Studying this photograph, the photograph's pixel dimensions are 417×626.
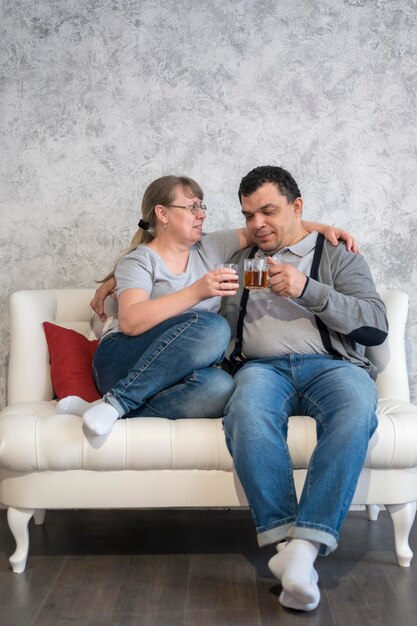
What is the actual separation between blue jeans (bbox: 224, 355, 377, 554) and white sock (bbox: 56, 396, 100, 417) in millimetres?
467

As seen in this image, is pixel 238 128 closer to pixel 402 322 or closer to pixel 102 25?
pixel 102 25

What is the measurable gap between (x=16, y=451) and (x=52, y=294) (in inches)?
34.3

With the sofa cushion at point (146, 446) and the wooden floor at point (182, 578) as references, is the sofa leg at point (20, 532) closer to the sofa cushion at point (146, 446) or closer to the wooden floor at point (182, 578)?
the wooden floor at point (182, 578)

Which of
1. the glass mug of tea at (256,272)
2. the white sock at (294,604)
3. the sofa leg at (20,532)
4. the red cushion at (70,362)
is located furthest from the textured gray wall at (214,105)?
the white sock at (294,604)

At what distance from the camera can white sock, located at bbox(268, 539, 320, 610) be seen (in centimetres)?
200

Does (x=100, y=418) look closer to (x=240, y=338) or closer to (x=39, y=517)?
(x=240, y=338)

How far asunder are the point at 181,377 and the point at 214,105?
4.13 feet

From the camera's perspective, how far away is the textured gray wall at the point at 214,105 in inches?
125

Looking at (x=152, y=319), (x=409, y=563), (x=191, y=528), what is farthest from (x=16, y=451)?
(x=409, y=563)

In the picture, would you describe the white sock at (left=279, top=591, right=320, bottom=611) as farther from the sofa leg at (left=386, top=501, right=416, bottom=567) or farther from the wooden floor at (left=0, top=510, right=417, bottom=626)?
the sofa leg at (left=386, top=501, right=416, bottom=567)

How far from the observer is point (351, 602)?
7.04ft

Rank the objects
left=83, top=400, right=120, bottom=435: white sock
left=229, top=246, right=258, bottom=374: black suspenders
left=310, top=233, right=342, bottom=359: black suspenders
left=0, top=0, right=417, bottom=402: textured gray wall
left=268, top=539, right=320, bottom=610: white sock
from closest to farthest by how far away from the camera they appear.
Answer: left=268, top=539, right=320, bottom=610: white sock
left=83, top=400, right=120, bottom=435: white sock
left=310, top=233, right=342, bottom=359: black suspenders
left=229, top=246, right=258, bottom=374: black suspenders
left=0, top=0, right=417, bottom=402: textured gray wall

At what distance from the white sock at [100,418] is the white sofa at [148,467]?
45 mm

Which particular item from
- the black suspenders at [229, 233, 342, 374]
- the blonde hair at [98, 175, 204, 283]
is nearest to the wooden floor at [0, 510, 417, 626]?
the black suspenders at [229, 233, 342, 374]
